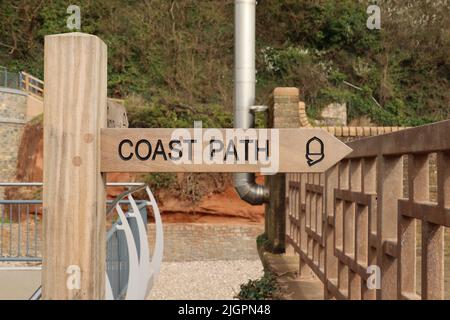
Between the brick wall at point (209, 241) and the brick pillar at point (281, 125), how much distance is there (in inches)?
241

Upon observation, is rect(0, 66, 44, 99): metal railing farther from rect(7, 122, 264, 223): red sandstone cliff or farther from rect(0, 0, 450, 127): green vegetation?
rect(7, 122, 264, 223): red sandstone cliff

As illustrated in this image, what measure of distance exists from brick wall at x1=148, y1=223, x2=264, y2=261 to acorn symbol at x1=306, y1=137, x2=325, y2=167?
40.7 ft

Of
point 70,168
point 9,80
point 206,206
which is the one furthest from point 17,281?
point 9,80

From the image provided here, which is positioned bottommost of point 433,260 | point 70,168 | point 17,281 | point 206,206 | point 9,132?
point 17,281

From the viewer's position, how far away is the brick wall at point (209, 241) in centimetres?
1389

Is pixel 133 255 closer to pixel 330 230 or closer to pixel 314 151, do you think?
pixel 314 151

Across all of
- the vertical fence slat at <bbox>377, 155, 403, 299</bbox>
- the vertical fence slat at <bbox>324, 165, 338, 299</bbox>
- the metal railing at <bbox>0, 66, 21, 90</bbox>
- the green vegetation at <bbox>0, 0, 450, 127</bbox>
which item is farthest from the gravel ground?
the metal railing at <bbox>0, 66, 21, 90</bbox>

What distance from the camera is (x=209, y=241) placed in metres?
14.0

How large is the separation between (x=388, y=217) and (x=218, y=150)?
3.43ft

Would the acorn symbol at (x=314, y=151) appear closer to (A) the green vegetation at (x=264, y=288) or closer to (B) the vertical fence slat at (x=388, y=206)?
(B) the vertical fence slat at (x=388, y=206)

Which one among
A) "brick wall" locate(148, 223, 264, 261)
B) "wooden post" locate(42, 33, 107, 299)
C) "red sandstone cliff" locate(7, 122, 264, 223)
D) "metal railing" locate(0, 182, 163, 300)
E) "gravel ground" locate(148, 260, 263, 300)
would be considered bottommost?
"gravel ground" locate(148, 260, 263, 300)

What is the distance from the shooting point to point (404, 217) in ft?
7.09

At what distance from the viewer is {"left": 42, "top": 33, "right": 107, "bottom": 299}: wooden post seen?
1.61 m

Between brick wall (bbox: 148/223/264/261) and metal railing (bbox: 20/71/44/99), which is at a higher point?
metal railing (bbox: 20/71/44/99)
